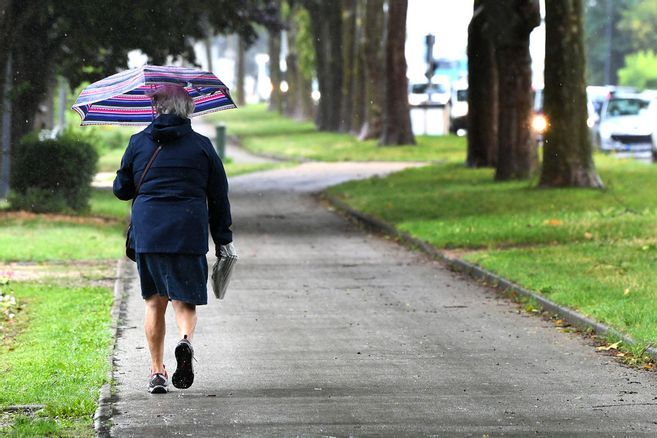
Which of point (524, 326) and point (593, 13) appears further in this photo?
point (593, 13)

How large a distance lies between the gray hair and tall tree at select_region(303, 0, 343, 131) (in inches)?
1748

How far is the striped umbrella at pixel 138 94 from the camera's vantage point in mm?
8609

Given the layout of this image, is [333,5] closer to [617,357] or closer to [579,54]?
[579,54]

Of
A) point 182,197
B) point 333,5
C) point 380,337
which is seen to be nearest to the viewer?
point 182,197

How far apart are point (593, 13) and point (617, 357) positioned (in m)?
93.7

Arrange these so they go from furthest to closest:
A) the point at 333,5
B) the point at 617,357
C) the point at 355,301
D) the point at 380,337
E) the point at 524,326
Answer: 1. the point at 333,5
2. the point at 355,301
3. the point at 524,326
4. the point at 380,337
5. the point at 617,357

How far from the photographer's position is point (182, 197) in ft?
27.4

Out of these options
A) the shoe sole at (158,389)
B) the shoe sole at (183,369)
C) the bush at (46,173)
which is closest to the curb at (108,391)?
the shoe sole at (158,389)

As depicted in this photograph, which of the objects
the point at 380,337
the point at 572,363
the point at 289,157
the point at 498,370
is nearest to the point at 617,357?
the point at 572,363

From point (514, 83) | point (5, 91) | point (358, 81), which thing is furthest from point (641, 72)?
point (5, 91)

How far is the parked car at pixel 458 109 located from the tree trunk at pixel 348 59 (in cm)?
379

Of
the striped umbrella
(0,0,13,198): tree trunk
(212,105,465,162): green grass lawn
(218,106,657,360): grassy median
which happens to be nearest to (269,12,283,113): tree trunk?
(212,105,465,162): green grass lawn

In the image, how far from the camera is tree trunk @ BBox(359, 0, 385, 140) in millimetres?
45938

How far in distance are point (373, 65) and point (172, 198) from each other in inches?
1512
